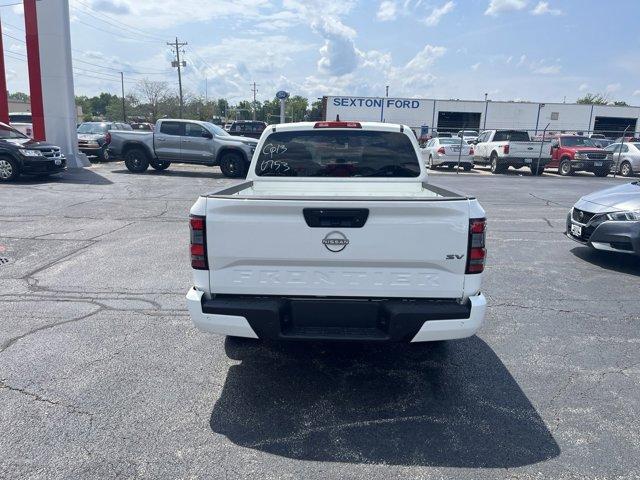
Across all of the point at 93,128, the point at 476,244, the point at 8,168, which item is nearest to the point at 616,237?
the point at 476,244

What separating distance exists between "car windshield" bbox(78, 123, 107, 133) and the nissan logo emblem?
22700mm

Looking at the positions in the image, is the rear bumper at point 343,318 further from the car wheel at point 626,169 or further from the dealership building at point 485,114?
the dealership building at point 485,114

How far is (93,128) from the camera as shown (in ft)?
A: 76.3

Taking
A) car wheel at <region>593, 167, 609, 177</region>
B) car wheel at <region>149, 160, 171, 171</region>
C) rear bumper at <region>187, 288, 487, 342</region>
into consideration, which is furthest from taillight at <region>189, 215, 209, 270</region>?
car wheel at <region>593, 167, 609, 177</region>

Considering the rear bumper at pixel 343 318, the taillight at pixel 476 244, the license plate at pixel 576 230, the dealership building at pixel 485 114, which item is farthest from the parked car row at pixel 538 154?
the dealership building at pixel 485 114

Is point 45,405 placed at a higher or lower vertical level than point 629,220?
lower

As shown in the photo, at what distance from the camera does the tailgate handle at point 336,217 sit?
10.6 feet

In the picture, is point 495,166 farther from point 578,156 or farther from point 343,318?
point 343,318

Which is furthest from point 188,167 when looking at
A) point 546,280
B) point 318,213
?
point 318,213

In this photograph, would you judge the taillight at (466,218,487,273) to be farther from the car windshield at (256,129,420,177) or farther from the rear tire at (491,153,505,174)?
the rear tire at (491,153,505,174)

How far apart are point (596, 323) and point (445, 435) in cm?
285

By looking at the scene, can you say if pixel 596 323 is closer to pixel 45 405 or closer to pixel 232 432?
pixel 232 432

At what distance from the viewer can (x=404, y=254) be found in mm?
3256

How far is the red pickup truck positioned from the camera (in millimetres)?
21500
